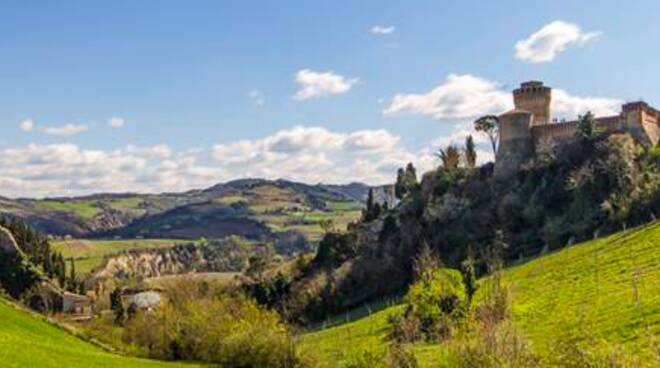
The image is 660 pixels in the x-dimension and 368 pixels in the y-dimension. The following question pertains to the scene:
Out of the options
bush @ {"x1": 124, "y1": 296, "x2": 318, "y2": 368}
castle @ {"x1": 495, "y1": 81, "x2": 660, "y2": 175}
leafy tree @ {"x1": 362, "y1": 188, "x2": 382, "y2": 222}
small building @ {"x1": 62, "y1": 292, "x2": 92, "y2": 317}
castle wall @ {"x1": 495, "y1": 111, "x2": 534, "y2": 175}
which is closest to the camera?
bush @ {"x1": 124, "y1": 296, "x2": 318, "y2": 368}

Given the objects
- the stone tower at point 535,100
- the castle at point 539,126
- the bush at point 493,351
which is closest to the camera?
the bush at point 493,351

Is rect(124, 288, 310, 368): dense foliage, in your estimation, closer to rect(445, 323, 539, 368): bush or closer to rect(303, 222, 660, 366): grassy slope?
rect(303, 222, 660, 366): grassy slope

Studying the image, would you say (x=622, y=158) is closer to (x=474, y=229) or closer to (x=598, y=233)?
(x=598, y=233)

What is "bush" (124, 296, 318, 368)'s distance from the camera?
59219 mm

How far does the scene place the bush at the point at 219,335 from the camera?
59.2m

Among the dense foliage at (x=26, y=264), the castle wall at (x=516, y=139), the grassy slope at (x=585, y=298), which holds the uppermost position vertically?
the castle wall at (x=516, y=139)

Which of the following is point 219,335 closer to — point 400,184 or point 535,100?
point 535,100

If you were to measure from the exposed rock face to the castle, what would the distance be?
93.7m

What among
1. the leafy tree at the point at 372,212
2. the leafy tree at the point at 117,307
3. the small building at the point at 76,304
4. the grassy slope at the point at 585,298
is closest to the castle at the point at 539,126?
the grassy slope at the point at 585,298

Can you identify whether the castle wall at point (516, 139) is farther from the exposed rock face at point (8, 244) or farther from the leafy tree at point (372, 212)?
the exposed rock face at point (8, 244)

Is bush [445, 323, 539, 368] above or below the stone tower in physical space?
below

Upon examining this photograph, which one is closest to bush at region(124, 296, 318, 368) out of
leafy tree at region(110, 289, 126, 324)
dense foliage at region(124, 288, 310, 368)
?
dense foliage at region(124, 288, 310, 368)

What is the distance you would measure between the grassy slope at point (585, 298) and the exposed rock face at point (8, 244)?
8380cm

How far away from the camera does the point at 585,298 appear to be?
183ft
